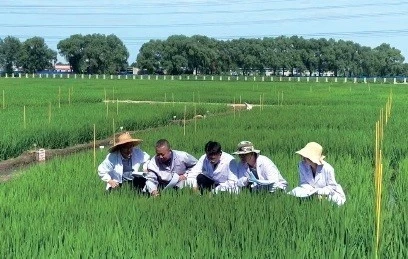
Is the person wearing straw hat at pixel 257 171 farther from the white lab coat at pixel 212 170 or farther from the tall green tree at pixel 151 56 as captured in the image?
the tall green tree at pixel 151 56

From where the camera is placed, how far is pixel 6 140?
33.8ft

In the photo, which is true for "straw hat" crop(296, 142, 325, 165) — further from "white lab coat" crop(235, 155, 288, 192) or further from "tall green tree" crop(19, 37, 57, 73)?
"tall green tree" crop(19, 37, 57, 73)

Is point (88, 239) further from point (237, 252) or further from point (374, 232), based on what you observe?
point (374, 232)

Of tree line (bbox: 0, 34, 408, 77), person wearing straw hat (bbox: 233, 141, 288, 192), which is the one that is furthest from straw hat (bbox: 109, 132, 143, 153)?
tree line (bbox: 0, 34, 408, 77)

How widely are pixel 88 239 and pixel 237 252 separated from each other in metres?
0.90

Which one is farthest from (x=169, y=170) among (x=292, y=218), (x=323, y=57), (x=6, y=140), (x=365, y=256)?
(x=323, y=57)

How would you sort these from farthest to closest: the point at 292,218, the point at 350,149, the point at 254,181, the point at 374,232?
the point at 350,149 < the point at 254,181 < the point at 292,218 < the point at 374,232

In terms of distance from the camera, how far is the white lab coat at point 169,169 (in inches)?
246


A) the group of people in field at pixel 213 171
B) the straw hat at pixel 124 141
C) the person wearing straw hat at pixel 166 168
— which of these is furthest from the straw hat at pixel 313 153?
the straw hat at pixel 124 141

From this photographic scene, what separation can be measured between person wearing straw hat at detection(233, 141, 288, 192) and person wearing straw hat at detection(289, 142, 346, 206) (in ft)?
0.91

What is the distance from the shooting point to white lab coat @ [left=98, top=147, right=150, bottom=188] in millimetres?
6301

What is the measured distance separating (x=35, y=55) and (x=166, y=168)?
276ft

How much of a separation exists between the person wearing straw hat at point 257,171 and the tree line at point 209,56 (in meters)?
74.0

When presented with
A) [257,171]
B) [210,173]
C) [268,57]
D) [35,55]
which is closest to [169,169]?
[210,173]
